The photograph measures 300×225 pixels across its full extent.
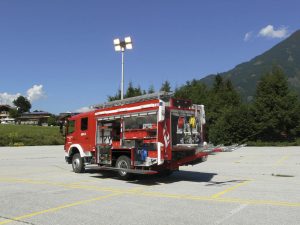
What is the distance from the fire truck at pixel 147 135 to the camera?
13.9 meters

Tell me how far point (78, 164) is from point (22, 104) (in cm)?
17633

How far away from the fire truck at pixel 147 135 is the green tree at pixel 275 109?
38.2 metres

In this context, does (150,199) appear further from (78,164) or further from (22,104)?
(22,104)

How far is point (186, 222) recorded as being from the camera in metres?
8.14

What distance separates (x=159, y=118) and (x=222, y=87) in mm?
60027

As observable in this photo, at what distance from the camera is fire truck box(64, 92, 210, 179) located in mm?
13867

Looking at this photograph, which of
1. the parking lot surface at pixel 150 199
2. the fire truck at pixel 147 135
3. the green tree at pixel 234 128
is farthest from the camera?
the green tree at pixel 234 128

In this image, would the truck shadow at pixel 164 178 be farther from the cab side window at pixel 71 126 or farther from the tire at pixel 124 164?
the cab side window at pixel 71 126

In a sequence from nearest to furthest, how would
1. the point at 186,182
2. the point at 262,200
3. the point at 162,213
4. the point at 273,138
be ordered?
the point at 162,213, the point at 262,200, the point at 186,182, the point at 273,138

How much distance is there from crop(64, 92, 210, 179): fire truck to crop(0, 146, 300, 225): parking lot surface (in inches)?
27.7

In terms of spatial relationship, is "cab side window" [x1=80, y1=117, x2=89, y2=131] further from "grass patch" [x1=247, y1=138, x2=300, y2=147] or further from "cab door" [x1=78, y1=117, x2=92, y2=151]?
"grass patch" [x1=247, y1=138, x2=300, y2=147]

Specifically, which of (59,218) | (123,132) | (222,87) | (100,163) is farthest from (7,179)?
(222,87)

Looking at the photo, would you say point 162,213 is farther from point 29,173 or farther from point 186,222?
point 29,173

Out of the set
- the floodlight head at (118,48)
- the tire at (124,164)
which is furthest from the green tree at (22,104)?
the tire at (124,164)
